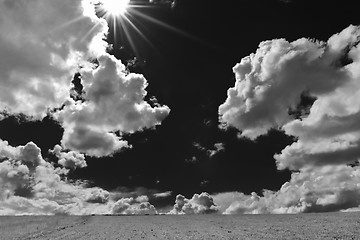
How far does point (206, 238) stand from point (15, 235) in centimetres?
2580

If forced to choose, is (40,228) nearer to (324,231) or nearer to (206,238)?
(206,238)

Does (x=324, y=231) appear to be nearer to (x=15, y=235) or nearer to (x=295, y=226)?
(x=295, y=226)

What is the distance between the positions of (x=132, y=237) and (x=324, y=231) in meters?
21.5

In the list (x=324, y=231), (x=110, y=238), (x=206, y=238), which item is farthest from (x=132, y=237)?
(x=324, y=231)

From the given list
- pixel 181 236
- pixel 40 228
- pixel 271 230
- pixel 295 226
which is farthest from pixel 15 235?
pixel 295 226

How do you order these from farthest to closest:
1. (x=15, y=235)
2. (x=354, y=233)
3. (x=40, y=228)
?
(x=40, y=228)
(x=15, y=235)
(x=354, y=233)

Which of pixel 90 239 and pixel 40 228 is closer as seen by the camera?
pixel 90 239

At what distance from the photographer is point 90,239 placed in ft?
145

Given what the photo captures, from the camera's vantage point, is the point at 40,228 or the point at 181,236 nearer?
the point at 181,236

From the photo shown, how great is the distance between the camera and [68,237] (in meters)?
47.2

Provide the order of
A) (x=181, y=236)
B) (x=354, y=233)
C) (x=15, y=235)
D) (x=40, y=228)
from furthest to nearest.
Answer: (x=40, y=228), (x=15, y=235), (x=181, y=236), (x=354, y=233)

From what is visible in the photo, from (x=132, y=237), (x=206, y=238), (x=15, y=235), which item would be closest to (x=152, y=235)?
(x=132, y=237)

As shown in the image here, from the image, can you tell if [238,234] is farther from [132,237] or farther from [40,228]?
[40,228]

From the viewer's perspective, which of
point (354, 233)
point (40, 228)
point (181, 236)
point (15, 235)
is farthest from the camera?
point (40, 228)
